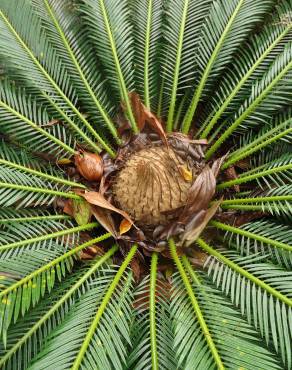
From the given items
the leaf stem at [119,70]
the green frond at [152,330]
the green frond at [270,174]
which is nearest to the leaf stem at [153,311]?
the green frond at [152,330]

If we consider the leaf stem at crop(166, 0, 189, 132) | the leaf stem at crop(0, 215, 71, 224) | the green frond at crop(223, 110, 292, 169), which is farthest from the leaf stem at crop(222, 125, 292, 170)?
the leaf stem at crop(0, 215, 71, 224)

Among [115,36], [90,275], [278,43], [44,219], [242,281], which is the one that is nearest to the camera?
[242,281]

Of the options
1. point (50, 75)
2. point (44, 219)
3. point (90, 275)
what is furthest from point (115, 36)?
point (90, 275)

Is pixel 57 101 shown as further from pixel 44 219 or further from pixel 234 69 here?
pixel 234 69

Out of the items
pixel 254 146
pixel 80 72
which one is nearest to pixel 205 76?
pixel 254 146

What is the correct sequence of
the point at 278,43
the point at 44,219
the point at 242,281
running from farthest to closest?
the point at 278,43, the point at 44,219, the point at 242,281

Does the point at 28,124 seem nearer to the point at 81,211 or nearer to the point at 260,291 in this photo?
the point at 81,211

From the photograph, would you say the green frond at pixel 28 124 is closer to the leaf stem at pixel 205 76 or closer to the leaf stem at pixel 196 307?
the leaf stem at pixel 205 76
